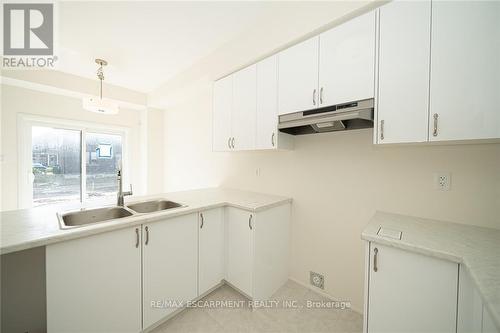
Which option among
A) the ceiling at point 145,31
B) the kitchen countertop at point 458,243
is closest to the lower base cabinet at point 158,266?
the kitchen countertop at point 458,243

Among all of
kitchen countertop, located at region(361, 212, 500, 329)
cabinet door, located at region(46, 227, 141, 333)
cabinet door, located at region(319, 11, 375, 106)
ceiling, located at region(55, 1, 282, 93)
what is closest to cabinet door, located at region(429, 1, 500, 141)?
cabinet door, located at region(319, 11, 375, 106)

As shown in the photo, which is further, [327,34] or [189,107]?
[189,107]

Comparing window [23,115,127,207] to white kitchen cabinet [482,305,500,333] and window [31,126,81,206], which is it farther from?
white kitchen cabinet [482,305,500,333]

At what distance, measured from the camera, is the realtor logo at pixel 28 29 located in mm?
1775

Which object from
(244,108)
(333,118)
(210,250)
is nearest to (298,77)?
(333,118)

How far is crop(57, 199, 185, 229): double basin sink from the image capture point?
1.43 metres

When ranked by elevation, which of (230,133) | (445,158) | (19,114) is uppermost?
(19,114)

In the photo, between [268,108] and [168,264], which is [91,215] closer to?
[168,264]

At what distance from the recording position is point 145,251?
1.36 meters

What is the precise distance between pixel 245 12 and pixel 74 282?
254 centimetres

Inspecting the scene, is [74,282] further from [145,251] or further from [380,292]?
[380,292]

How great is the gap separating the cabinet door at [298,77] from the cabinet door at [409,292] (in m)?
1.16

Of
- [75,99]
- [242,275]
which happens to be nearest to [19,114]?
[75,99]

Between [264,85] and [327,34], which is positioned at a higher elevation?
[327,34]
